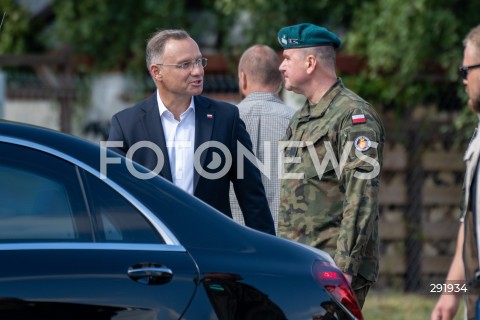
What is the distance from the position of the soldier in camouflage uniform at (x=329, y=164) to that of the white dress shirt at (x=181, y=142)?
48 centimetres

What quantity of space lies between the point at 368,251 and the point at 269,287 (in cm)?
113

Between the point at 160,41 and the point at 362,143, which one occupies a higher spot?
the point at 160,41

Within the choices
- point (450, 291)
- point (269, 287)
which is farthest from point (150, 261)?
point (450, 291)

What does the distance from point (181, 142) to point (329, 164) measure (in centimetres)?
74

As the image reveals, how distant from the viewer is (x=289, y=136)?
17.5 ft

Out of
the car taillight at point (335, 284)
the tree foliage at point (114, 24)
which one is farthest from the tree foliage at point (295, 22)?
the car taillight at point (335, 284)

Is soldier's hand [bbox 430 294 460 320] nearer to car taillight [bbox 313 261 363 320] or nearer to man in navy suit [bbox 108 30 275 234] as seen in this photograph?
car taillight [bbox 313 261 363 320]

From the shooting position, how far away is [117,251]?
380 cm

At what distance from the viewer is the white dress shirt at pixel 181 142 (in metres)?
5.14

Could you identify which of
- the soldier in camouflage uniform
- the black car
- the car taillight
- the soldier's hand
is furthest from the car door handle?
the soldier in camouflage uniform

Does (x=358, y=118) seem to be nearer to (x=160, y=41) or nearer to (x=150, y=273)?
(x=160, y=41)

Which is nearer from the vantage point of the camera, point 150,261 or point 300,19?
point 150,261

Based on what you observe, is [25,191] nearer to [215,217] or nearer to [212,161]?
[215,217]

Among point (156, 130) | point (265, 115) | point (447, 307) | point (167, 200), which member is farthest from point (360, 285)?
point (265, 115)
